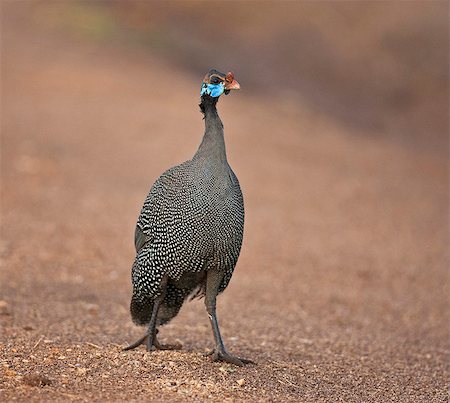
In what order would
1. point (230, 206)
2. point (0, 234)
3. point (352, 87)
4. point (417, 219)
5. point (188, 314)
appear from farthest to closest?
point (352, 87)
point (417, 219)
point (0, 234)
point (188, 314)
point (230, 206)

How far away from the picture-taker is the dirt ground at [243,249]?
18.5 feet

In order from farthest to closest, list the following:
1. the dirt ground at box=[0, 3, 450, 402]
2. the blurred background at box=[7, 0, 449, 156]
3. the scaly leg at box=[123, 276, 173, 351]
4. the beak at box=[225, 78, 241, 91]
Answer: the blurred background at box=[7, 0, 449, 156], the scaly leg at box=[123, 276, 173, 351], the dirt ground at box=[0, 3, 450, 402], the beak at box=[225, 78, 241, 91]

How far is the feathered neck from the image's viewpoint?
5.63 m

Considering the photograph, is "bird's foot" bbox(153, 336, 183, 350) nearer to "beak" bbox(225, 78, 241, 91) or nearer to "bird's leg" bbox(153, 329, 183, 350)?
"bird's leg" bbox(153, 329, 183, 350)

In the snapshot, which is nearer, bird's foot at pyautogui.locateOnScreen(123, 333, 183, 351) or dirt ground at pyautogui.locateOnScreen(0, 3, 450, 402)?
dirt ground at pyautogui.locateOnScreen(0, 3, 450, 402)

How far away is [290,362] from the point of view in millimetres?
6359

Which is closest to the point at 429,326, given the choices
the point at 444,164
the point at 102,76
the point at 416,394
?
the point at 416,394

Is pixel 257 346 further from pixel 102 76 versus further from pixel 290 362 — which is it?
pixel 102 76

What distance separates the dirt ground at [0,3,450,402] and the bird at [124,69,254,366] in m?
0.52

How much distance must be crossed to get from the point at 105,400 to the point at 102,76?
16563 mm

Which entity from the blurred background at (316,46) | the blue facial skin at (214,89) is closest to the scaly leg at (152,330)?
the blue facial skin at (214,89)

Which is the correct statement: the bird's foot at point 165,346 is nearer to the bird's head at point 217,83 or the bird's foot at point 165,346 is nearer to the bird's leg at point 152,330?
the bird's leg at point 152,330

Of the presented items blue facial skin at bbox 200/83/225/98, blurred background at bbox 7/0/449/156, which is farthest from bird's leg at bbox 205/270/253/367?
blurred background at bbox 7/0/449/156

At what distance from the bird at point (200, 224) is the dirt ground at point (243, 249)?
516 mm
